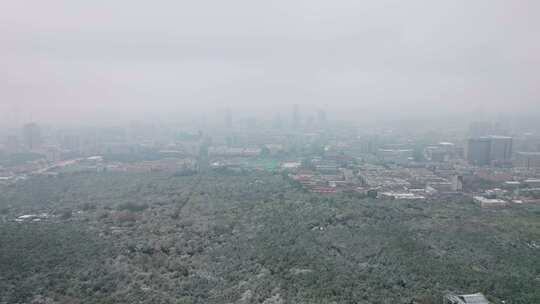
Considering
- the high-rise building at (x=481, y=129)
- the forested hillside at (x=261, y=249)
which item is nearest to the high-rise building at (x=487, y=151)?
the high-rise building at (x=481, y=129)

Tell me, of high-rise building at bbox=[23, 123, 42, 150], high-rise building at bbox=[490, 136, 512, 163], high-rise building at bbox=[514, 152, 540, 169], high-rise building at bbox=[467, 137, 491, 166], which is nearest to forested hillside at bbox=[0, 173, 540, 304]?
high-rise building at bbox=[467, 137, 491, 166]

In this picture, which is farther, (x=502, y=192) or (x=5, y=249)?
(x=502, y=192)

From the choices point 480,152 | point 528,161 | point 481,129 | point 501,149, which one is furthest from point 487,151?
point 481,129

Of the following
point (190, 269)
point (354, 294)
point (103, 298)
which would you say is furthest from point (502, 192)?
point (103, 298)

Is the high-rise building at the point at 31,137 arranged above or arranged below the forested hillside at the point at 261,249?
above

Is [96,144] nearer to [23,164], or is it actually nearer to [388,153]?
[23,164]

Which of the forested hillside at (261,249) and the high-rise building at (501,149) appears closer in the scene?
the forested hillside at (261,249)

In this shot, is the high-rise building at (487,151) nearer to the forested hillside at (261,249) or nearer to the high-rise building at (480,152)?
the high-rise building at (480,152)

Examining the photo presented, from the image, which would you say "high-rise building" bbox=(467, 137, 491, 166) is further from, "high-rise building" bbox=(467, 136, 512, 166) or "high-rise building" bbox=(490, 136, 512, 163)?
"high-rise building" bbox=(490, 136, 512, 163)
